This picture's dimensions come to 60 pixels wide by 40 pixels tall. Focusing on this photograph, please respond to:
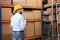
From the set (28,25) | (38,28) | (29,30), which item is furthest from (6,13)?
(38,28)

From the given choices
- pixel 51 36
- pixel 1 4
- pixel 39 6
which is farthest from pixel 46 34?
pixel 1 4

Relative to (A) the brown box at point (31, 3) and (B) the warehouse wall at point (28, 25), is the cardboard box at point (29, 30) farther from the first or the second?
(A) the brown box at point (31, 3)

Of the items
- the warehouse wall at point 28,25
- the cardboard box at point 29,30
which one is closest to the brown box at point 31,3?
the warehouse wall at point 28,25

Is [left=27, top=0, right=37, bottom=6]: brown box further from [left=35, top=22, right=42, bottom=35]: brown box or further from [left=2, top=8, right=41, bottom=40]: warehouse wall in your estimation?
[left=35, top=22, right=42, bottom=35]: brown box

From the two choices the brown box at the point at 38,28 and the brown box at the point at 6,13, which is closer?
the brown box at the point at 6,13

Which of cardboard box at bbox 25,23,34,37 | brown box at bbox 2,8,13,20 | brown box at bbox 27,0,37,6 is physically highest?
brown box at bbox 27,0,37,6

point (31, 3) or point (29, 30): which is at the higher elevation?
point (31, 3)

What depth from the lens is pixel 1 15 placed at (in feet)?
17.7

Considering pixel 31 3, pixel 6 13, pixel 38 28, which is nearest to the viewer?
pixel 6 13

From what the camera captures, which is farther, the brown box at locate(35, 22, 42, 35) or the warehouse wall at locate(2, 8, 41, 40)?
the brown box at locate(35, 22, 42, 35)

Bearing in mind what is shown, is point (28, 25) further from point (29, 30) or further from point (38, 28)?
point (38, 28)

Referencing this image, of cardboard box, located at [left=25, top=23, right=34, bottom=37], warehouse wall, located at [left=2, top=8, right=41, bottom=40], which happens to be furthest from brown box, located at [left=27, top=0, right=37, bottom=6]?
cardboard box, located at [left=25, top=23, right=34, bottom=37]

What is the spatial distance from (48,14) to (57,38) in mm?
949

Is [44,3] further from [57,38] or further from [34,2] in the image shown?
[57,38]
